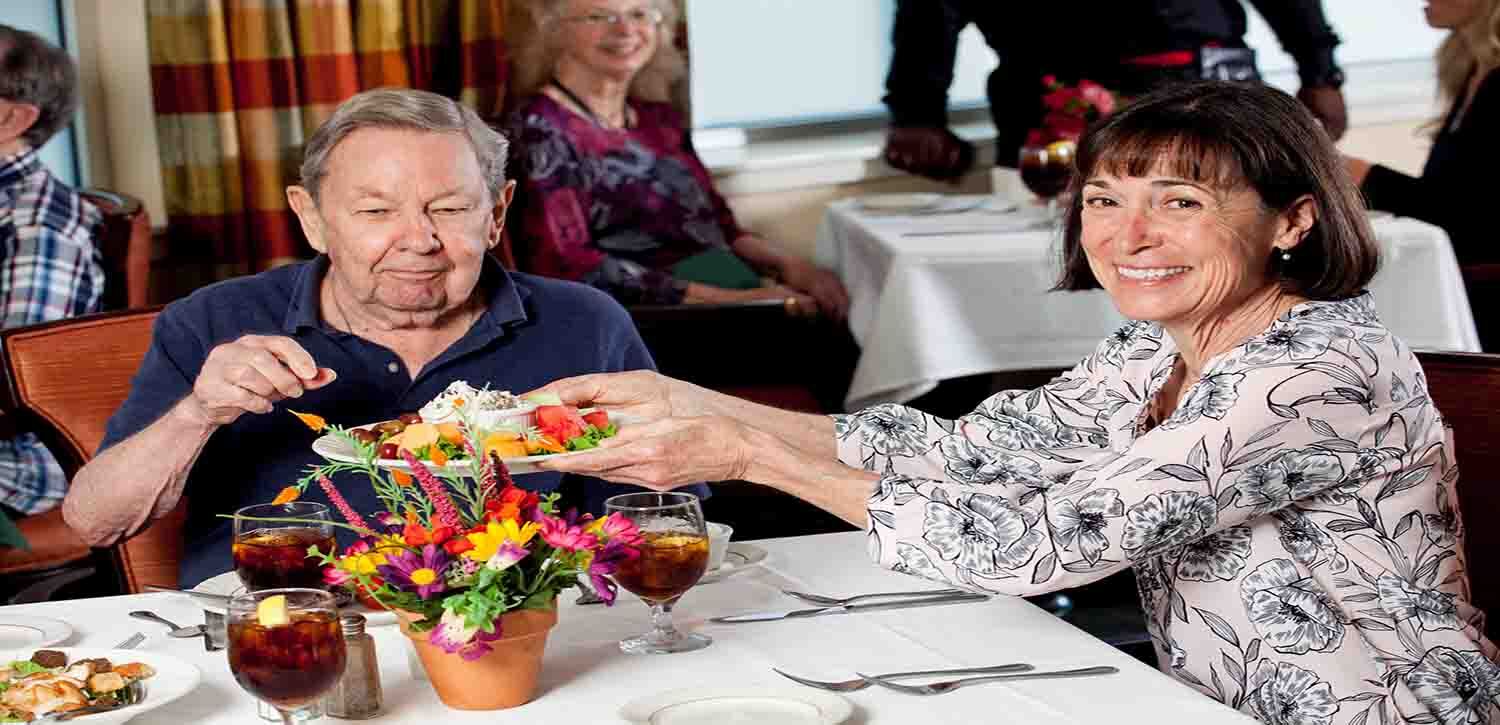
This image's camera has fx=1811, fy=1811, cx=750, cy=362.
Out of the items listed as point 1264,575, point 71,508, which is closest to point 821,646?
point 1264,575

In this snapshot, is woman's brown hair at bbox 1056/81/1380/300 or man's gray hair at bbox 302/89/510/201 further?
man's gray hair at bbox 302/89/510/201

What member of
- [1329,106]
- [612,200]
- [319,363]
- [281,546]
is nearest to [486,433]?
[281,546]

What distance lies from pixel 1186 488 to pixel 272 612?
2.70ft

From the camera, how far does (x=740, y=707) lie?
1.50 meters

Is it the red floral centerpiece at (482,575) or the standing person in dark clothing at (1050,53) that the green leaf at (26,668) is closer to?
A: the red floral centerpiece at (482,575)

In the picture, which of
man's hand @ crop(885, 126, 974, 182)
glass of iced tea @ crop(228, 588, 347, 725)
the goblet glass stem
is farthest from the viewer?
man's hand @ crop(885, 126, 974, 182)

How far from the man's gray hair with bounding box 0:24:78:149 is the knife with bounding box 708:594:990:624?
2182mm

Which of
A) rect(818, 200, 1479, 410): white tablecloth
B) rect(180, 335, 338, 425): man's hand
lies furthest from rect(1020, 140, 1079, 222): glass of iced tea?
rect(180, 335, 338, 425): man's hand

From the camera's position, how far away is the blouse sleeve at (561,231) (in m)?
4.01

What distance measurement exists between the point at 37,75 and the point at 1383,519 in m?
2.61

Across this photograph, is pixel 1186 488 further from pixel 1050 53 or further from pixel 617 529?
pixel 1050 53

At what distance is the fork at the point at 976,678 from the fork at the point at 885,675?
0.01 m

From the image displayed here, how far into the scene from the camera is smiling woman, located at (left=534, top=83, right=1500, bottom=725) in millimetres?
1681

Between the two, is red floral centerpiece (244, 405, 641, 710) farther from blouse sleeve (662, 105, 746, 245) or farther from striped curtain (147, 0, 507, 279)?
blouse sleeve (662, 105, 746, 245)
